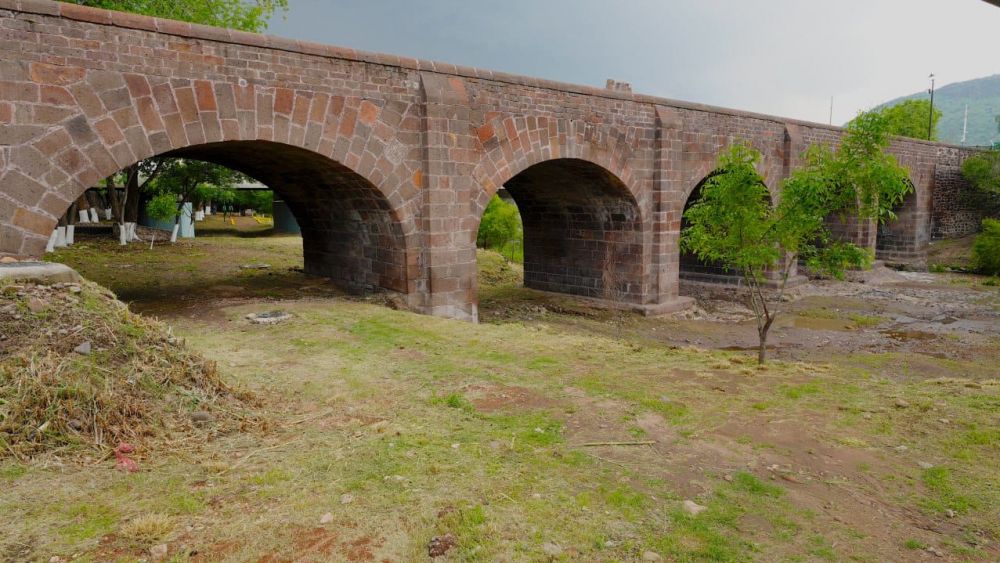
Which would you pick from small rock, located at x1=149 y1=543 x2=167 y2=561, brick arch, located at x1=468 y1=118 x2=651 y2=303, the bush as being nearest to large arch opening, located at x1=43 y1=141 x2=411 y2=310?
brick arch, located at x1=468 y1=118 x2=651 y2=303

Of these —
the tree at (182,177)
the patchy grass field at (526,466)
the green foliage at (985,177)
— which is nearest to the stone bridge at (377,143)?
the patchy grass field at (526,466)

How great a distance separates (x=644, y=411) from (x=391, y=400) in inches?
85.5

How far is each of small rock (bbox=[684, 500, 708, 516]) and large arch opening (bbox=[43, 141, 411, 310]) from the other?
282 inches

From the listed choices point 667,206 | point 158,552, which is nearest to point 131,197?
point 667,206

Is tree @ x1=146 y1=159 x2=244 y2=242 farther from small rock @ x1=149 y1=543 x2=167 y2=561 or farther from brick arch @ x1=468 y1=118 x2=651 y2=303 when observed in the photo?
small rock @ x1=149 y1=543 x2=167 y2=561

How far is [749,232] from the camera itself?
30.8 feet

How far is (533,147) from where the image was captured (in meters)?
11.9

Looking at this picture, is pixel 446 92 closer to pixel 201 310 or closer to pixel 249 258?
pixel 201 310

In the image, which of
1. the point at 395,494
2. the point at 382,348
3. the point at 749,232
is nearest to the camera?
the point at 395,494

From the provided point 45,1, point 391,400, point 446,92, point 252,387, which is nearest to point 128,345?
point 252,387

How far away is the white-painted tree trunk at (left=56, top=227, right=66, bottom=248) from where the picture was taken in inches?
648

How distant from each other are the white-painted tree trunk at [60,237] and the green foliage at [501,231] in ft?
47.9

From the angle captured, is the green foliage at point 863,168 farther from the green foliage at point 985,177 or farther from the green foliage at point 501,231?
the green foliage at point 985,177

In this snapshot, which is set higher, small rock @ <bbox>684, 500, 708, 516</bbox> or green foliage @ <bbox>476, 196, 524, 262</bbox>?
green foliage @ <bbox>476, 196, 524, 262</bbox>
